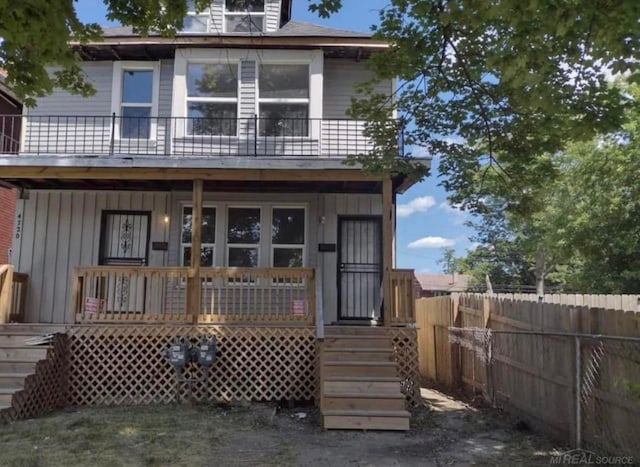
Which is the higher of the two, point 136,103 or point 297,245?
point 136,103

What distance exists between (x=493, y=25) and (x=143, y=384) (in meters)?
7.75

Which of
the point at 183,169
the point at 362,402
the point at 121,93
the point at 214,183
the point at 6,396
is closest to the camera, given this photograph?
the point at 362,402

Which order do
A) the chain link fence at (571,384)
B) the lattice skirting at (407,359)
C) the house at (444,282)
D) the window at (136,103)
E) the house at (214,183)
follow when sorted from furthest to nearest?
the house at (444,282), the window at (136,103), the house at (214,183), the lattice skirting at (407,359), the chain link fence at (571,384)

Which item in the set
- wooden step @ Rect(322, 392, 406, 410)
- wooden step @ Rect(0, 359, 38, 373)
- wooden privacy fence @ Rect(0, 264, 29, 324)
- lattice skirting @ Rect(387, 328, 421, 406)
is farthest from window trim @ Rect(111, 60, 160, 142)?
wooden step @ Rect(322, 392, 406, 410)

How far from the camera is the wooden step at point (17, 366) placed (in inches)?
314

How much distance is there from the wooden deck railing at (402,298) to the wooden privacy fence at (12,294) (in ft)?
23.4

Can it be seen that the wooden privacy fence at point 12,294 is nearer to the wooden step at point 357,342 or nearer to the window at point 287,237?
the window at point 287,237

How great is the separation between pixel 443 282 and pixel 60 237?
47.5 m

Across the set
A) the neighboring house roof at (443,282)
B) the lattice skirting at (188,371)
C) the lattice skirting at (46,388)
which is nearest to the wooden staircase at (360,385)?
the lattice skirting at (188,371)

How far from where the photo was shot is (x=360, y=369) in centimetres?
799

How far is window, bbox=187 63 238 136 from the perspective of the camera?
441 inches

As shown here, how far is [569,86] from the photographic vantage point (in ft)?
18.4

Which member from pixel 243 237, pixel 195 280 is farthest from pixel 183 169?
pixel 243 237

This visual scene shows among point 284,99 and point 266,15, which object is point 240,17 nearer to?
point 266,15
